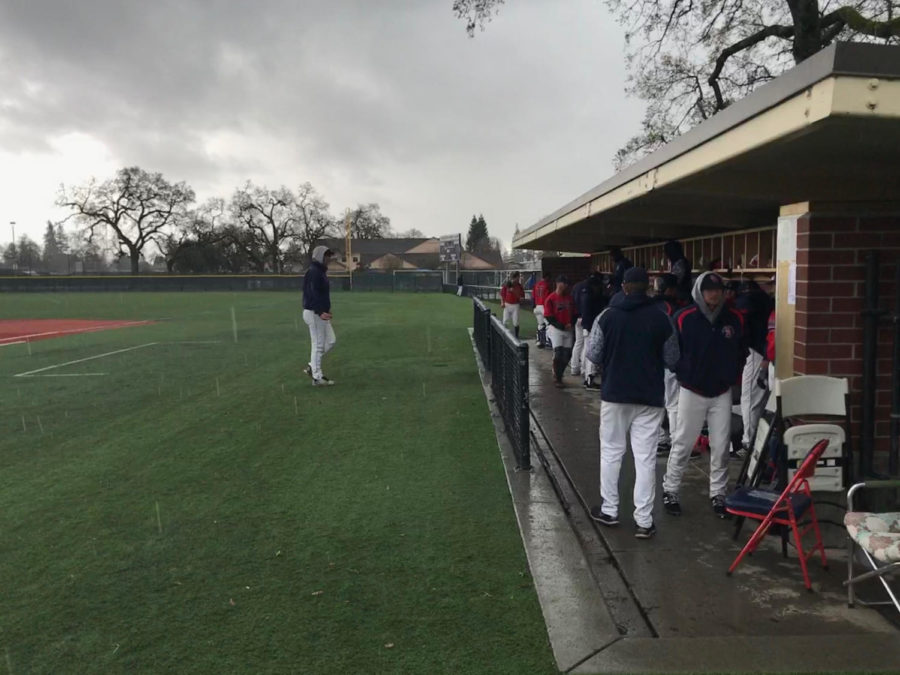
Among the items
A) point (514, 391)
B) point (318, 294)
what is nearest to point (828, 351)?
point (514, 391)

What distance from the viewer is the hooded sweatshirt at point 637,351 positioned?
4.63 meters

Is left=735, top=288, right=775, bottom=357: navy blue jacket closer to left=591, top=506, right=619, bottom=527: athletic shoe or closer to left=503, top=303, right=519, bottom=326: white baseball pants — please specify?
left=591, top=506, right=619, bottom=527: athletic shoe

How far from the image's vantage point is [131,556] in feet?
14.6

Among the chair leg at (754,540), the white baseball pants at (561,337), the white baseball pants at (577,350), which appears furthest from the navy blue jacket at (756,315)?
the white baseball pants at (577,350)

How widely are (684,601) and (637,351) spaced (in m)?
1.57

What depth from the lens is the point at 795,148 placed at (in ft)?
A: 10.7

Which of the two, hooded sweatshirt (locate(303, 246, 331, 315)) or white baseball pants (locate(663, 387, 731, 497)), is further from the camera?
hooded sweatshirt (locate(303, 246, 331, 315))

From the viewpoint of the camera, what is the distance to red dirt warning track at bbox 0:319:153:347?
1950cm

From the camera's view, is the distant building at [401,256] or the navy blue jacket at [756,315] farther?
the distant building at [401,256]

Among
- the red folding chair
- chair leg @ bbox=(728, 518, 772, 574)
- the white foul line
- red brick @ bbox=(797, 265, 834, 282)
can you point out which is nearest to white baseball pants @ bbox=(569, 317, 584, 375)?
red brick @ bbox=(797, 265, 834, 282)

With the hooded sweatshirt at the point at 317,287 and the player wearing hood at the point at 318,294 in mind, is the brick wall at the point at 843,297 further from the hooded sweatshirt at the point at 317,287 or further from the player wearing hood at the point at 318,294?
the hooded sweatshirt at the point at 317,287

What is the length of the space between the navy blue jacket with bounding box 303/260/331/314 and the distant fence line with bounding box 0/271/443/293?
43.0 metres

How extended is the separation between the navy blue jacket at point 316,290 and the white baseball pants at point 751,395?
18.9ft

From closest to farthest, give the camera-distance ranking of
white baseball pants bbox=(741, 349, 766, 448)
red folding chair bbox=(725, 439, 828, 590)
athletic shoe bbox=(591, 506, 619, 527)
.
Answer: red folding chair bbox=(725, 439, 828, 590) < athletic shoe bbox=(591, 506, 619, 527) < white baseball pants bbox=(741, 349, 766, 448)
